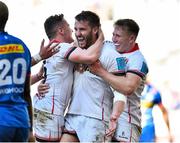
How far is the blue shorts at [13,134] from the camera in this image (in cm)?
513

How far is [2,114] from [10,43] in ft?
1.72

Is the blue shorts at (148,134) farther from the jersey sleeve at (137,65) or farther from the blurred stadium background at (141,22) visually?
the blurred stadium background at (141,22)

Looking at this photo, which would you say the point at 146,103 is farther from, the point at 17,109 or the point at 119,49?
the point at 17,109

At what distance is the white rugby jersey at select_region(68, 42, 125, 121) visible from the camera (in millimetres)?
5984

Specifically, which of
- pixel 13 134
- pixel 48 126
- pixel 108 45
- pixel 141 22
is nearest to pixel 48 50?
pixel 108 45

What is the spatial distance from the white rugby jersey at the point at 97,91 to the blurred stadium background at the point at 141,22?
10.9 meters

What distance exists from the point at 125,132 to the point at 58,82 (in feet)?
2.41

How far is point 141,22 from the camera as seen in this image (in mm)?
18656

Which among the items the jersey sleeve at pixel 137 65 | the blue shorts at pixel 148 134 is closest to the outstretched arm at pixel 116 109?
the jersey sleeve at pixel 137 65

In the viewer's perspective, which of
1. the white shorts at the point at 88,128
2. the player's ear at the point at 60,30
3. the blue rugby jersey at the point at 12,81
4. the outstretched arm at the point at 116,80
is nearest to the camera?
the blue rugby jersey at the point at 12,81

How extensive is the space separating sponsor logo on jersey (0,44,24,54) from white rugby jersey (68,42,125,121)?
913 mm

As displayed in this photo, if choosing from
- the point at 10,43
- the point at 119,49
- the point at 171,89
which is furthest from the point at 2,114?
the point at 171,89

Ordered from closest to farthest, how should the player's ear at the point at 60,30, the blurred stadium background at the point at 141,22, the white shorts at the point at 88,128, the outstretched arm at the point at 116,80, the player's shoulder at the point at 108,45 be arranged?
the outstretched arm at the point at 116,80, the white shorts at the point at 88,128, the player's shoulder at the point at 108,45, the player's ear at the point at 60,30, the blurred stadium background at the point at 141,22

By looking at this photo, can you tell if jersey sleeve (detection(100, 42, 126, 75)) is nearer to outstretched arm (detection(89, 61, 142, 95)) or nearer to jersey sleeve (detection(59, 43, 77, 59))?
outstretched arm (detection(89, 61, 142, 95))
